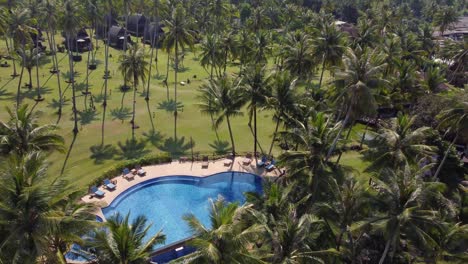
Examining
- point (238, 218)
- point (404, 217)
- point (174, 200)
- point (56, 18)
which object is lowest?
point (174, 200)

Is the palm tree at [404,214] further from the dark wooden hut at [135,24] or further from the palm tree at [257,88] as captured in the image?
the dark wooden hut at [135,24]

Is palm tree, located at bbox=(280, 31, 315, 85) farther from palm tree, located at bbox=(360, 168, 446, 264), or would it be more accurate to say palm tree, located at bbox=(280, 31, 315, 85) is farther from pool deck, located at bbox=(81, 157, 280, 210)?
palm tree, located at bbox=(360, 168, 446, 264)

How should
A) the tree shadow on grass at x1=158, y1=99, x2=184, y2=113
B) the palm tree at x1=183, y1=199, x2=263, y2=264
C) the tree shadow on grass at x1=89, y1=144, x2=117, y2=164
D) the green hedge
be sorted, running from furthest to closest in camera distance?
the tree shadow on grass at x1=158, y1=99, x2=184, y2=113 < the tree shadow on grass at x1=89, y1=144, x2=117, y2=164 < the green hedge < the palm tree at x1=183, y1=199, x2=263, y2=264

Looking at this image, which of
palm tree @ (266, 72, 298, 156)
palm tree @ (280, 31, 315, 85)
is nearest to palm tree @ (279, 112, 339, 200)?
palm tree @ (266, 72, 298, 156)

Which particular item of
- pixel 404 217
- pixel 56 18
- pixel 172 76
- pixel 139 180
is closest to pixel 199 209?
pixel 139 180

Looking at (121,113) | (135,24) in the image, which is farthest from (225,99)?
(135,24)

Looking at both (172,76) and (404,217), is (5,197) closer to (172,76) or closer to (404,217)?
(404,217)
